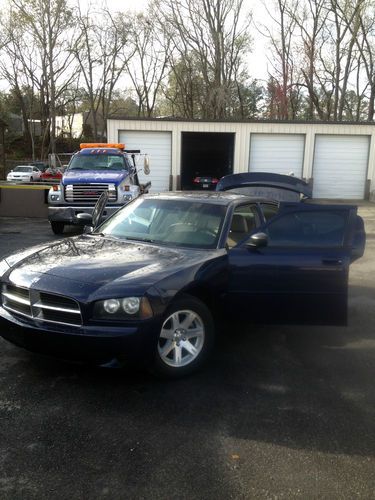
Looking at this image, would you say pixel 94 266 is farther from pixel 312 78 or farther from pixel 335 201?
pixel 312 78

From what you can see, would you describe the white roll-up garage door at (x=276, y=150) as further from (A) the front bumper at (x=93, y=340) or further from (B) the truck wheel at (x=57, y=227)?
(A) the front bumper at (x=93, y=340)

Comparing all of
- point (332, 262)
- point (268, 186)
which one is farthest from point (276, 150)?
point (332, 262)

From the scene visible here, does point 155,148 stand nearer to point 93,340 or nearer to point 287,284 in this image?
point 287,284

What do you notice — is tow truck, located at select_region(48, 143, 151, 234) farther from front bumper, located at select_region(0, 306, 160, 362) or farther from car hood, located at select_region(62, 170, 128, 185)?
front bumper, located at select_region(0, 306, 160, 362)

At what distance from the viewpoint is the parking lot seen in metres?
2.55

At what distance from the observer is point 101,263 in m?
3.86

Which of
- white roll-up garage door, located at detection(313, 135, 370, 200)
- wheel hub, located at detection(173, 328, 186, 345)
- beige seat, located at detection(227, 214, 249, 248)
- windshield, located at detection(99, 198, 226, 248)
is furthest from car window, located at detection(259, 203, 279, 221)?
white roll-up garage door, located at detection(313, 135, 370, 200)

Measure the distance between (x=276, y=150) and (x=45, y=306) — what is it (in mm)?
19365

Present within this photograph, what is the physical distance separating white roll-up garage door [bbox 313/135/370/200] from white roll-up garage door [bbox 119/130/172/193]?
22.6 feet

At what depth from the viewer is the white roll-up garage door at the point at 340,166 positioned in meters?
21.4

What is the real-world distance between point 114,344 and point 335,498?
1707mm

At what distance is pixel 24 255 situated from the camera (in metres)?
4.28

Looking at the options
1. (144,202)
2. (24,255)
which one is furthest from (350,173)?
(24,255)

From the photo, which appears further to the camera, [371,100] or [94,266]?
[371,100]
